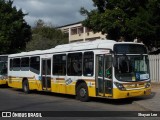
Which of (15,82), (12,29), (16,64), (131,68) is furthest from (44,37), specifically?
(131,68)

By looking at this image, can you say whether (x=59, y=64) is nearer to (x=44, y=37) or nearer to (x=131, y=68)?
(x=131, y=68)

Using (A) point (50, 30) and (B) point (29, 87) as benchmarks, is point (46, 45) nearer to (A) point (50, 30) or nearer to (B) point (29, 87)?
(A) point (50, 30)

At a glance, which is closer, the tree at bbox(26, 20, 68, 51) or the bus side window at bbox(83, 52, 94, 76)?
the bus side window at bbox(83, 52, 94, 76)

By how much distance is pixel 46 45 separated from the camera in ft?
178

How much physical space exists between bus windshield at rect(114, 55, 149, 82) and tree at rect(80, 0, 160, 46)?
9174 mm

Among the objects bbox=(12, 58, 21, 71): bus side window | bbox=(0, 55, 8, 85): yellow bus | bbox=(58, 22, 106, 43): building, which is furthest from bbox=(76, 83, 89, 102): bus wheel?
bbox=(58, 22, 106, 43): building

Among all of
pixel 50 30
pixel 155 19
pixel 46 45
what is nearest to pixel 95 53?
pixel 155 19

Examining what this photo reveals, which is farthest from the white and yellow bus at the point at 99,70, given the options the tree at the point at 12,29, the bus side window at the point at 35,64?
the tree at the point at 12,29

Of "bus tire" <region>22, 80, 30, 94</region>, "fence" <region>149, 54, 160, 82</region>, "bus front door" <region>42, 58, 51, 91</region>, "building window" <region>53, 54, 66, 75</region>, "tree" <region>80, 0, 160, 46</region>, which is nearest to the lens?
"building window" <region>53, 54, 66, 75</region>

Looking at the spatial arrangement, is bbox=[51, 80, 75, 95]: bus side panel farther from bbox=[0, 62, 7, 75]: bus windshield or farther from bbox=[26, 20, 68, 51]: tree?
bbox=[26, 20, 68, 51]: tree

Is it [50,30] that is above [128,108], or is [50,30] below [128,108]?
above

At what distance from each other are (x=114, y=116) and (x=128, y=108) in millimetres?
3104

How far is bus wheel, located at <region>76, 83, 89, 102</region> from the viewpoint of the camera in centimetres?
1908

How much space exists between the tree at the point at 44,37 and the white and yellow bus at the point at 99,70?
1153 inches
